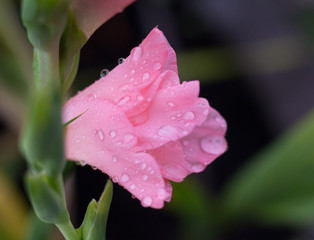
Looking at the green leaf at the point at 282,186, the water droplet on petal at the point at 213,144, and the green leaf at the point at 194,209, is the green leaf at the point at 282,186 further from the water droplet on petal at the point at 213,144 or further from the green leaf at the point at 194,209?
the water droplet on petal at the point at 213,144

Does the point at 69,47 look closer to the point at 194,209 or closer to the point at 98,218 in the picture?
the point at 98,218

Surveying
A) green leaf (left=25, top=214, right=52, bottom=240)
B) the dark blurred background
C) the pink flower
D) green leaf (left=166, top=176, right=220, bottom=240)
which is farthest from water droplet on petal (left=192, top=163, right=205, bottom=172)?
the dark blurred background

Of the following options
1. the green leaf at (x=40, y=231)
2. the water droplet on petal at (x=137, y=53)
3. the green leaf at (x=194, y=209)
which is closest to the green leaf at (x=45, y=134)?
the water droplet on petal at (x=137, y=53)

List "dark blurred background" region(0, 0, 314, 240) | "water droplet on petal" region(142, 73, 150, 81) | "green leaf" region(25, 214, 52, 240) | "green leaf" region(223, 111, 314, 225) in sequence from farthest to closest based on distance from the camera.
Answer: "dark blurred background" region(0, 0, 314, 240)
"green leaf" region(223, 111, 314, 225)
"green leaf" region(25, 214, 52, 240)
"water droplet on petal" region(142, 73, 150, 81)

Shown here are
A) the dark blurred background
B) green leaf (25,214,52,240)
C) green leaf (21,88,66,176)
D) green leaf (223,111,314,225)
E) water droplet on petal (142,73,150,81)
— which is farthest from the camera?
the dark blurred background

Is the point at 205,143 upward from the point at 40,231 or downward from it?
upward

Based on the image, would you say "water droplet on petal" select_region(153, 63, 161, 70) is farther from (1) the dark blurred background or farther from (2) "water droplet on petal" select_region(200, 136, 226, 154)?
(1) the dark blurred background

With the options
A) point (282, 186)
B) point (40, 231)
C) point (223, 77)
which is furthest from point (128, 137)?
point (223, 77)
